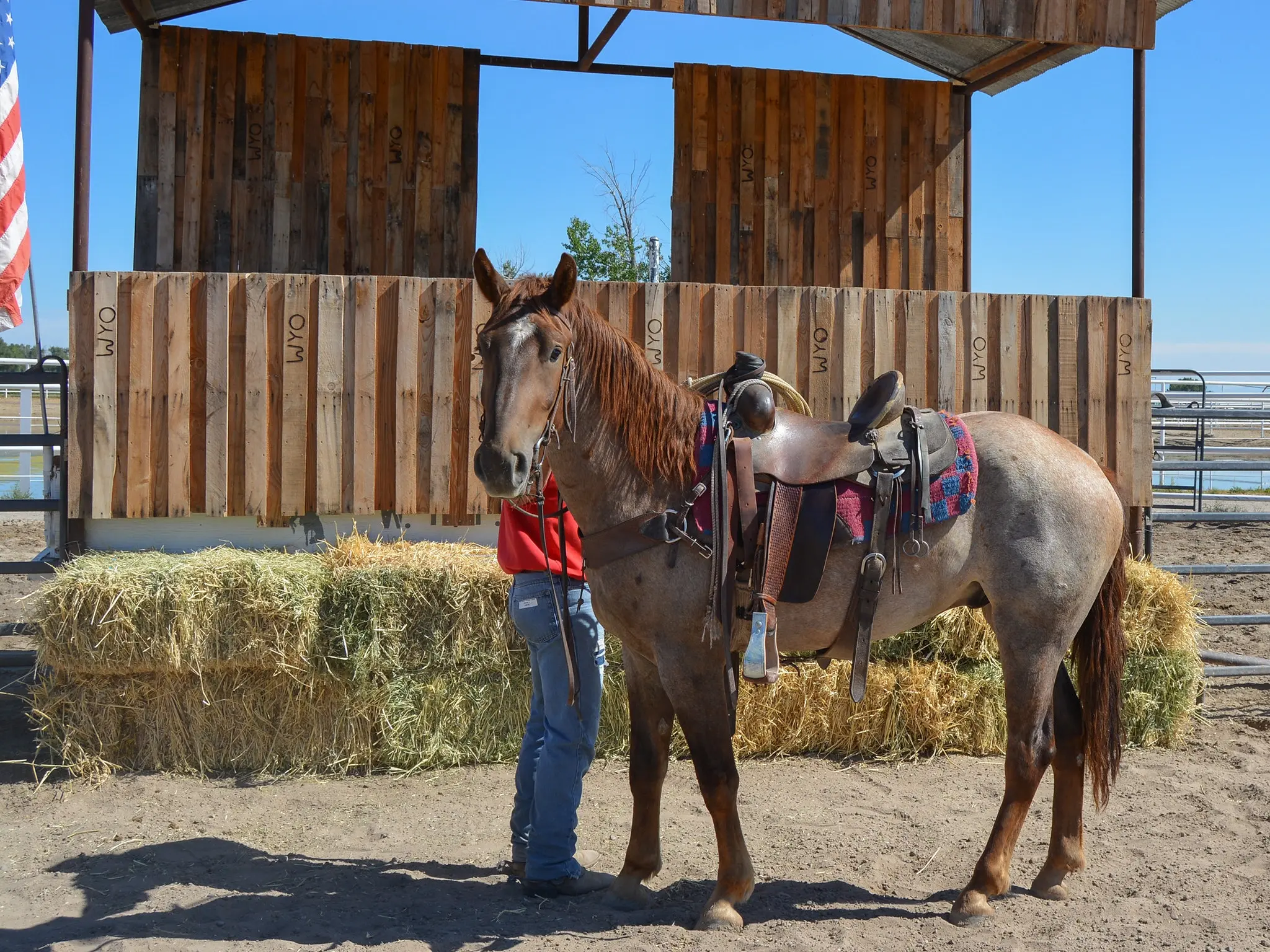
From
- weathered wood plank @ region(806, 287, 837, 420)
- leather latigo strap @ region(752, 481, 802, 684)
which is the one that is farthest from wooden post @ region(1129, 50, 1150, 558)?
leather latigo strap @ region(752, 481, 802, 684)

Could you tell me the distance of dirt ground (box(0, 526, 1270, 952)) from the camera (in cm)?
349

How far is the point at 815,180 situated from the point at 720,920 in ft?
23.3

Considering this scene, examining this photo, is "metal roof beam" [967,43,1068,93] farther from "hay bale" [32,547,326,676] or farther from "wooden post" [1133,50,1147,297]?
"hay bale" [32,547,326,676]

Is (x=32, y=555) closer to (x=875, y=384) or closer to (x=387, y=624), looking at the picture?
(x=387, y=624)

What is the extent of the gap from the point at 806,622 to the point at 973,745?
8.35ft

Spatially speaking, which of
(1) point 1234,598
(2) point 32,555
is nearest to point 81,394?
(2) point 32,555

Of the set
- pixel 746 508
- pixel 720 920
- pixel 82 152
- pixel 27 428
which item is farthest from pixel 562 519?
pixel 27 428

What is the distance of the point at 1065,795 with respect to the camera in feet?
12.9

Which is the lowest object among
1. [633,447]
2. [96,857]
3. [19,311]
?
[96,857]

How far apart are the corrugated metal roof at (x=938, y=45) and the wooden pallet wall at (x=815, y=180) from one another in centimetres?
30

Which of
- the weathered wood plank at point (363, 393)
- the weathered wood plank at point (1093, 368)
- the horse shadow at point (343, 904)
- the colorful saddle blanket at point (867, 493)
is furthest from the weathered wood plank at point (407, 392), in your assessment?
the weathered wood plank at point (1093, 368)

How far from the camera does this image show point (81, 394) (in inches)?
215

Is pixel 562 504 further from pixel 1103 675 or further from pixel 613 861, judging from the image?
pixel 1103 675

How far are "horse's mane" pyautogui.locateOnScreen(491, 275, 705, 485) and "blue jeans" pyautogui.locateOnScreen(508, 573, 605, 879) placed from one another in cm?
64
